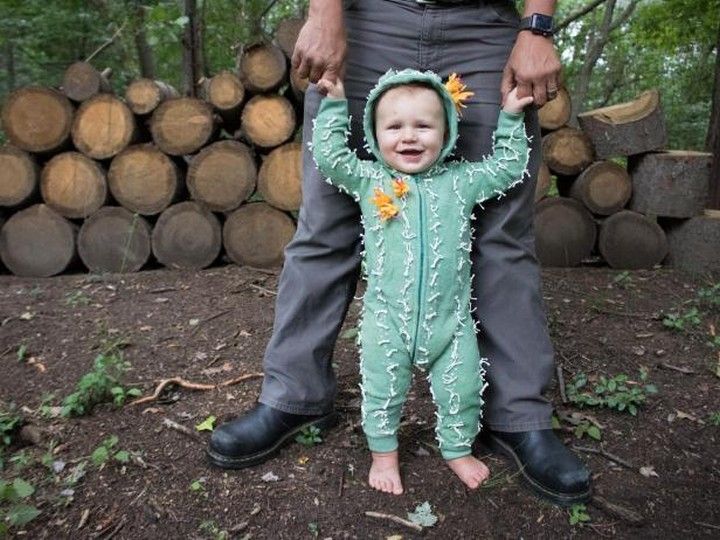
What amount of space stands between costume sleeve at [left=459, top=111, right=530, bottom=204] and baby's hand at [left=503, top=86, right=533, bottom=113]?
0.01 meters

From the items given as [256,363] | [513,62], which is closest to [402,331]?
[513,62]

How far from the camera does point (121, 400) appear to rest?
88.7 inches

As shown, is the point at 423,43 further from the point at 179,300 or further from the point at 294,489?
the point at 179,300

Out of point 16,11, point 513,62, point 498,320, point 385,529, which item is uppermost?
point 16,11

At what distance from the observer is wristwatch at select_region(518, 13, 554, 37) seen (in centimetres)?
175

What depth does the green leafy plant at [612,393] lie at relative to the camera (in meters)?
2.25

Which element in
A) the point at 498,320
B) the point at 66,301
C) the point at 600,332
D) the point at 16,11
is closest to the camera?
the point at 498,320

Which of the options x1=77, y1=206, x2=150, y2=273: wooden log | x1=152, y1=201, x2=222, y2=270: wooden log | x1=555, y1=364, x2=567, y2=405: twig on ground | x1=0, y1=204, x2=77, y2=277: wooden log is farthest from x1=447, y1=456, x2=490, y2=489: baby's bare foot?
x1=0, y1=204, x2=77, y2=277: wooden log

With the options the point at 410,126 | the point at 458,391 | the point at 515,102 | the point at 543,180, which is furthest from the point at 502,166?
the point at 543,180

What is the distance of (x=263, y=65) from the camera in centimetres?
352

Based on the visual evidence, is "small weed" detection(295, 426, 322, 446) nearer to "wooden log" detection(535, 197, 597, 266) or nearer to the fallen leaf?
the fallen leaf

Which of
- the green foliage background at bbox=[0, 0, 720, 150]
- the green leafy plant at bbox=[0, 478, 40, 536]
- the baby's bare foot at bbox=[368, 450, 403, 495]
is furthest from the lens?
the green foliage background at bbox=[0, 0, 720, 150]

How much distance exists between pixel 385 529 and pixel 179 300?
82.4 inches

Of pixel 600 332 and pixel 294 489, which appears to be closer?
pixel 294 489
